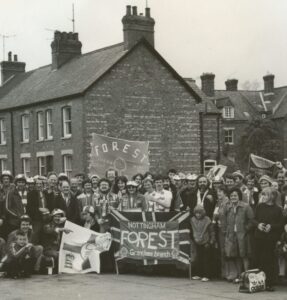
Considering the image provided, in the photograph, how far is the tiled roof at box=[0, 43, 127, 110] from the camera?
37.3m

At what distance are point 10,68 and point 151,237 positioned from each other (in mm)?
40832

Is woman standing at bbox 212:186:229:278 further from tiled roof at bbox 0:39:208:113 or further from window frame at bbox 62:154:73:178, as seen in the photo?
window frame at bbox 62:154:73:178

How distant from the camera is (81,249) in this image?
14.2 metres

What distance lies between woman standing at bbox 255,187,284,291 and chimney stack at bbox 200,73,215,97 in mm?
46657

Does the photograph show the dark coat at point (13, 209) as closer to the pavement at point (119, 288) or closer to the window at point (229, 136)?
the pavement at point (119, 288)

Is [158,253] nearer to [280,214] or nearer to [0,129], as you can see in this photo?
[280,214]

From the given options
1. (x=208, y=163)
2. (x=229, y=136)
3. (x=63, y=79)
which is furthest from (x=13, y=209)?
(x=229, y=136)

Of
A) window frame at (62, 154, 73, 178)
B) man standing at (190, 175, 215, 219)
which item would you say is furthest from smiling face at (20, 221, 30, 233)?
window frame at (62, 154, 73, 178)

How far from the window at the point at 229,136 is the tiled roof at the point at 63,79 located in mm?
20675

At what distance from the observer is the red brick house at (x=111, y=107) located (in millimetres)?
36594

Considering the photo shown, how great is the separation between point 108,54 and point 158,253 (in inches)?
1061

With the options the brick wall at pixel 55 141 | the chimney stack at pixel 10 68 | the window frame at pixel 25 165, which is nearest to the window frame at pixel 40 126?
the brick wall at pixel 55 141

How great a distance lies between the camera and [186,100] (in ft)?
130

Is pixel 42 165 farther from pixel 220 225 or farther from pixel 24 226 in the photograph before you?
pixel 220 225
